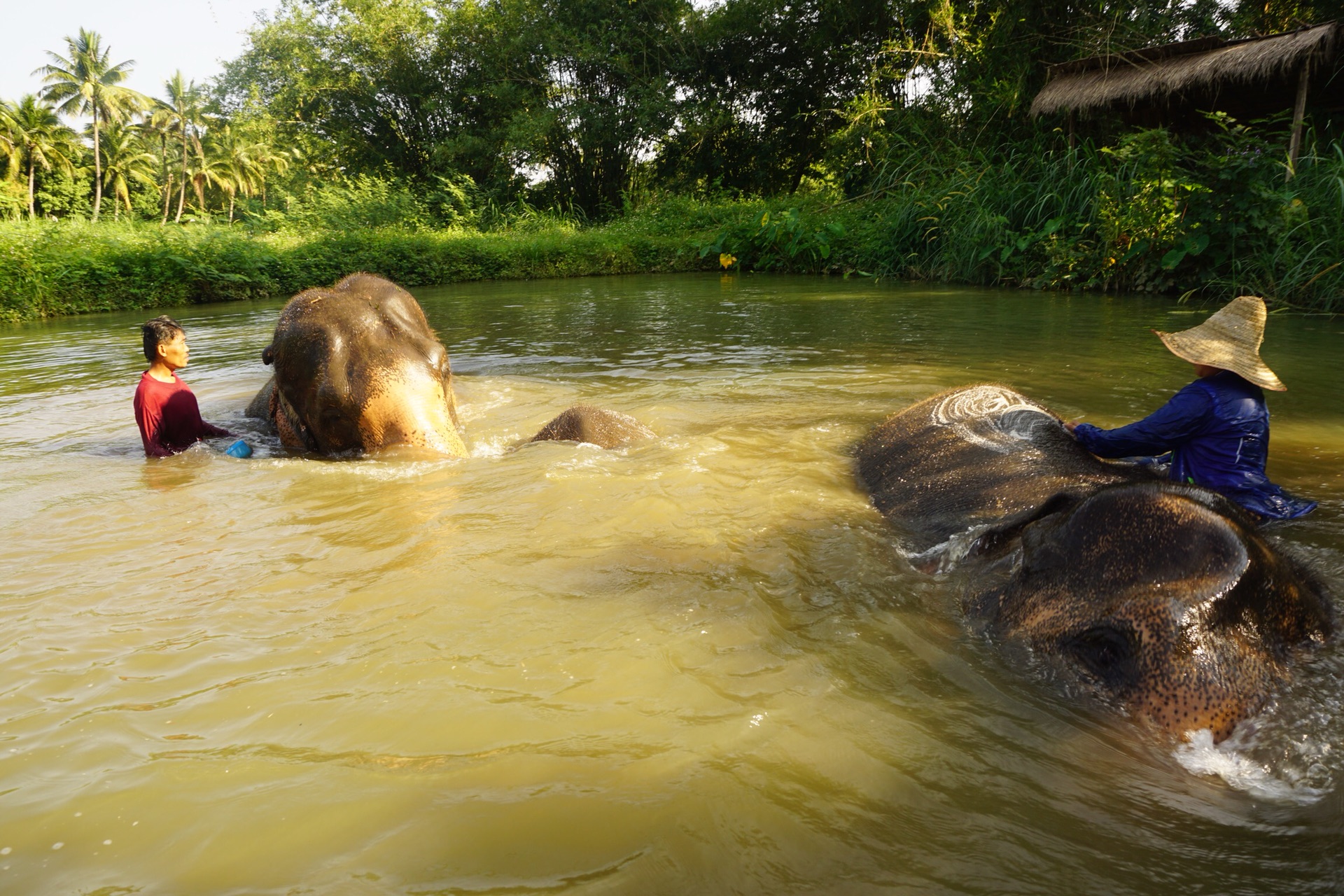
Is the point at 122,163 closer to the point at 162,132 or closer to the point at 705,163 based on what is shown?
the point at 162,132

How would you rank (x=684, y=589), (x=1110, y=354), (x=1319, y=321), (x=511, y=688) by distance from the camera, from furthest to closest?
(x=1319, y=321)
(x=1110, y=354)
(x=684, y=589)
(x=511, y=688)

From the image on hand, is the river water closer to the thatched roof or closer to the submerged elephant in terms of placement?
the submerged elephant

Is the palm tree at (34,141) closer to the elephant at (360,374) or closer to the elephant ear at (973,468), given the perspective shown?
the elephant at (360,374)

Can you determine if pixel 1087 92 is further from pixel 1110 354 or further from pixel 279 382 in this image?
pixel 279 382

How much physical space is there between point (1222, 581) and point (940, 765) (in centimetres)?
86

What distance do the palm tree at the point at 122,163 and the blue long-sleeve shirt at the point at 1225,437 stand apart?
5948 centimetres

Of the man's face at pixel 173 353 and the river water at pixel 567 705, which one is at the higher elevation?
the man's face at pixel 173 353

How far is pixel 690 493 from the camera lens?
14.7 ft

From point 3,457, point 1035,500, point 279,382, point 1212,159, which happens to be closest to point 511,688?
point 1035,500

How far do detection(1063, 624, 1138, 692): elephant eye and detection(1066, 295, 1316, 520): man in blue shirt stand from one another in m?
1.81

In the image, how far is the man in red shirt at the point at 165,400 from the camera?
5.48 meters

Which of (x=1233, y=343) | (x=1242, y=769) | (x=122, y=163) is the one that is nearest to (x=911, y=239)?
(x=1233, y=343)

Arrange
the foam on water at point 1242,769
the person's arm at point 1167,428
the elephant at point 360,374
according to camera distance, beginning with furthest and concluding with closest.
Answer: the elephant at point 360,374 → the person's arm at point 1167,428 → the foam on water at point 1242,769

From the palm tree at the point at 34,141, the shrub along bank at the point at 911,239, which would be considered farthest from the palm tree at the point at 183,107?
the shrub along bank at the point at 911,239
